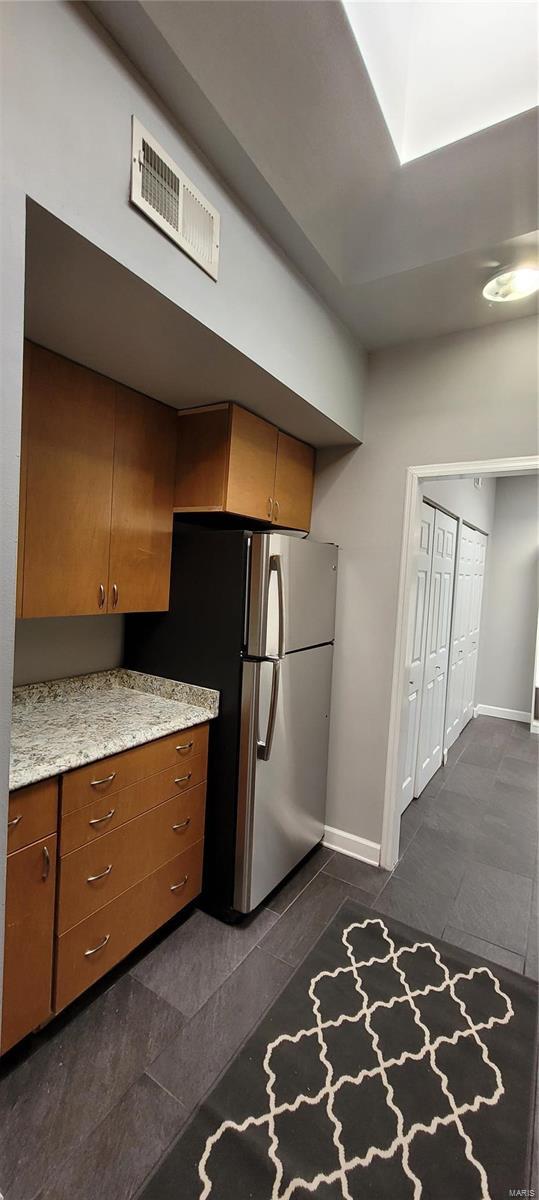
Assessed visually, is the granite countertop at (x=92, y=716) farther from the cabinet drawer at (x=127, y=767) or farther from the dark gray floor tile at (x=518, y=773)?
the dark gray floor tile at (x=518, y=773)

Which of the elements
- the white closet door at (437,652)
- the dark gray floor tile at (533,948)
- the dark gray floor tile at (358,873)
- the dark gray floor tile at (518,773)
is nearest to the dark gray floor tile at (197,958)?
the dark gray floor tile at (358,873)

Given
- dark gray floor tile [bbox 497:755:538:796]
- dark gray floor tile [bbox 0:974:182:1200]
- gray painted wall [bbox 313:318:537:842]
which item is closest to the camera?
dark gray floor tile [bbox 0:974:182:1200]

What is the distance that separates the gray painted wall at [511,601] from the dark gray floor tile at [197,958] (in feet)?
14.1

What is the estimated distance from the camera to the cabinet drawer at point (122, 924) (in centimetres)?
144

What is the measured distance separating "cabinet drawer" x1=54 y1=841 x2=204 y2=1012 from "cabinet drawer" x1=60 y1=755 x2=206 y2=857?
0.28 meters

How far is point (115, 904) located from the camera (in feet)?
5.21

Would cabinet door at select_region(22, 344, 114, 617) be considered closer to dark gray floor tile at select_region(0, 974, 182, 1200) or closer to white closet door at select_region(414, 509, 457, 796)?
dark gray floor tile at select_region(0, 974, 182, 1200)

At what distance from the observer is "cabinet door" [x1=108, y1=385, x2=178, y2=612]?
1841 millimetres

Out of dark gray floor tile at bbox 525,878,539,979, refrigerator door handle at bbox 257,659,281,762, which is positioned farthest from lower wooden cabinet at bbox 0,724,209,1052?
dark gray floor tile at bbox 525,878,539,979

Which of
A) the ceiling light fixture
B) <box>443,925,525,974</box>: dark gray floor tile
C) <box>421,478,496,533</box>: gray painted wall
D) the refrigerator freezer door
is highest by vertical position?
the ceiling light fixture

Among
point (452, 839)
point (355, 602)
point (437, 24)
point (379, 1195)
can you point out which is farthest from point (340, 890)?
point (437, 24)

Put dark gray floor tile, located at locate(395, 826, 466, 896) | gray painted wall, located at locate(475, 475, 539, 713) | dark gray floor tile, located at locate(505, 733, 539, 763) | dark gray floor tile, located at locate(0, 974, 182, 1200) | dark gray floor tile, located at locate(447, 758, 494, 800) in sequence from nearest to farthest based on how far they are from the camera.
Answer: dark gray floor tile, located at locate(0, 974, 182, 1200)
dark gray floor tile, located at locate(395, 826, 466, 896)
dark gray floor tile, located at locate(447, 758, 494, 800)
dark gray floor tile, located at locate(505, 733, 539, 763)
gray painted wall, located at locate(475, 475, 539, 713)

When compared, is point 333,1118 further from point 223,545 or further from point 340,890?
point 223,545

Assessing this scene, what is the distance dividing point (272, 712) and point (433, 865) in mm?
1397
